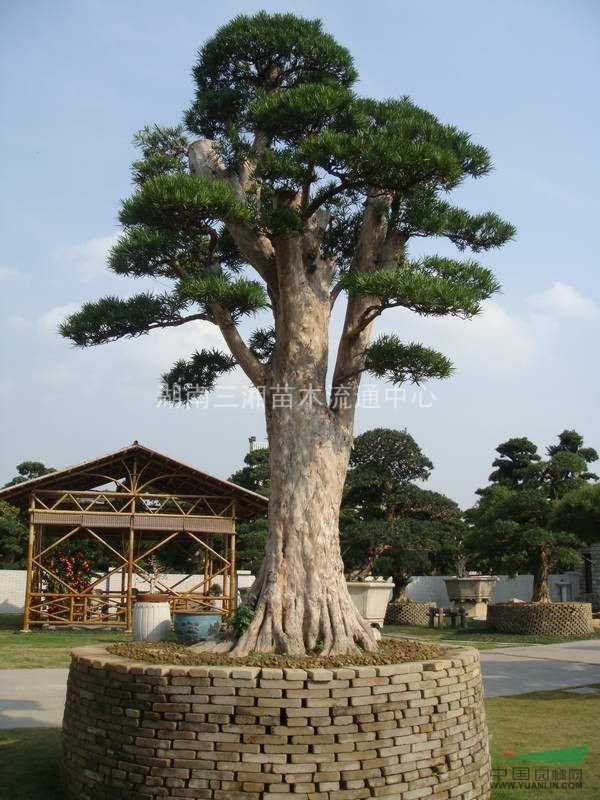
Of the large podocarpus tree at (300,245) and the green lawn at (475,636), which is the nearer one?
the large podocarpus tree at (300,245)

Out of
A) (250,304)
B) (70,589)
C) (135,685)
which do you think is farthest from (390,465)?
(135,685)

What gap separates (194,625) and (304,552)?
54.5 inches

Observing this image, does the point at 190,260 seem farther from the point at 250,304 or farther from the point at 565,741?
the point at 565,741

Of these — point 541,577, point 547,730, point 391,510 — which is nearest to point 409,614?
point 391,510

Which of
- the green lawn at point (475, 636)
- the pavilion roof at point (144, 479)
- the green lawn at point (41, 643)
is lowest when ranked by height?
the green lawn at point (475, 636)

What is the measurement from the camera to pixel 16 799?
4.64m

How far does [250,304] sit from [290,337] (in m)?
0.60

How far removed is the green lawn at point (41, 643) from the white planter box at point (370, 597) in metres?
4.56

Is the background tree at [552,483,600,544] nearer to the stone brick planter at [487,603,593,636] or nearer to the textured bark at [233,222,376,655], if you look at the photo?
the stone brick planter at [487,603,593,636]

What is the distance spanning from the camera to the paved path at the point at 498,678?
7.14 metres

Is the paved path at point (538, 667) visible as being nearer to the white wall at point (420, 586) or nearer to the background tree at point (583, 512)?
the background tree at point (583, 512)

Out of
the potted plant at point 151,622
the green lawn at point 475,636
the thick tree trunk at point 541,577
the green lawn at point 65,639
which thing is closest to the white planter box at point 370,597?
the green lawn at point 475,636

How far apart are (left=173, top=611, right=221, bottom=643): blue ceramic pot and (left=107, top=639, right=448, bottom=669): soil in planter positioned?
616 mm

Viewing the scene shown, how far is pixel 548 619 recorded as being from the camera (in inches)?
622
